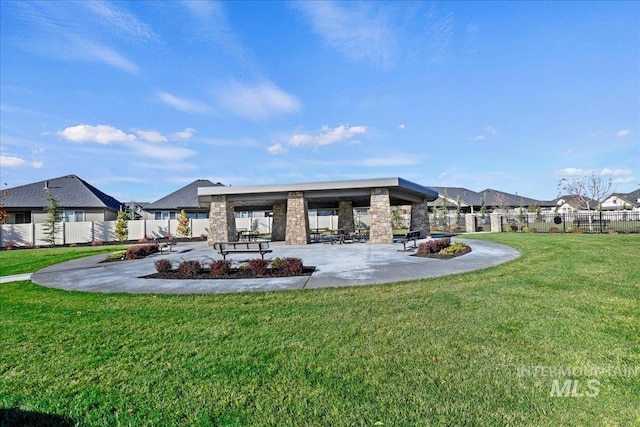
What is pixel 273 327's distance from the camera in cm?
483

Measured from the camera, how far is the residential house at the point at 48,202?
2836 centimetres

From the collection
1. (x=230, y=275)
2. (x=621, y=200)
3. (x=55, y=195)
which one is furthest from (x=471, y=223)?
(x=621, y=200)

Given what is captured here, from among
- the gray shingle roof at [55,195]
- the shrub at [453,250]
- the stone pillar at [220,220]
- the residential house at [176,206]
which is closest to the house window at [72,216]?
the gray shingle roof at [55,195]

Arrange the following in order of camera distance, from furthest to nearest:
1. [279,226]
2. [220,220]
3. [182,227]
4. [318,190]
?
1. [182,227]
2. [279,226]
3. [220,220]
4. [318,190]

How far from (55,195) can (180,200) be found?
1071 cm

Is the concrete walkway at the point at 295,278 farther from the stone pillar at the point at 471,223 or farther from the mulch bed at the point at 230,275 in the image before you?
the stone pillar at the point at 471,223

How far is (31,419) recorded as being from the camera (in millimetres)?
2848

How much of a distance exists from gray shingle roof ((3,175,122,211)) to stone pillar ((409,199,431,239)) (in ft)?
94.4

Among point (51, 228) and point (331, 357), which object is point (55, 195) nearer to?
point (51, 228)

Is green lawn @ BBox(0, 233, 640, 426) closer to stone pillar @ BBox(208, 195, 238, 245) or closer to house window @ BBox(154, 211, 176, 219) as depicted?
stone pillar @ BBox(208, 195, 238, 245)

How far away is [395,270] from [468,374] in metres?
5.85

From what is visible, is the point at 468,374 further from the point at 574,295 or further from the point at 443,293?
the point at 574,295

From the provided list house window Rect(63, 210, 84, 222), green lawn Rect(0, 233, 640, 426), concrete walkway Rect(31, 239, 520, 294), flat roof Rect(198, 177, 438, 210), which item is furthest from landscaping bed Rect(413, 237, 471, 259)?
house window Rect(63, 210, 84, 222)

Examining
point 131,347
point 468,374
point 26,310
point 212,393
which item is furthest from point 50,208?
point 468,374
